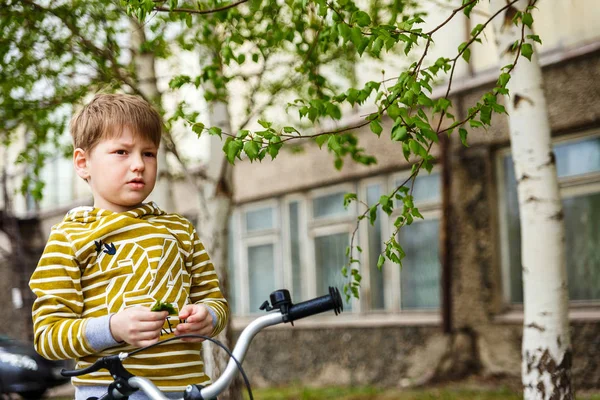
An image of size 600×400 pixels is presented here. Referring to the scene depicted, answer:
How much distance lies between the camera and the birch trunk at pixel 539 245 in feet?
17.3

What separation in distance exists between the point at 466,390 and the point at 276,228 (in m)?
5.28

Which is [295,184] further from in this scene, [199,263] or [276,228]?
[199,263]

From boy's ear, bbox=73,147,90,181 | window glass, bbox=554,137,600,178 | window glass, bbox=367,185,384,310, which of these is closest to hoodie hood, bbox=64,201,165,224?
boy's ear, bbox=73,147,90,181

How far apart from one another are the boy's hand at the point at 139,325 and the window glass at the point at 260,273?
1204 centimetres

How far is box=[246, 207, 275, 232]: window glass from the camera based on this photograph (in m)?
14.1

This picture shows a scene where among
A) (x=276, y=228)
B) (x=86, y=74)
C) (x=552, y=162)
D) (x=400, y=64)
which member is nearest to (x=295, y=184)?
(x=276, y=228)

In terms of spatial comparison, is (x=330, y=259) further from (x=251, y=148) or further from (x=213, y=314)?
(x=213, y=314)

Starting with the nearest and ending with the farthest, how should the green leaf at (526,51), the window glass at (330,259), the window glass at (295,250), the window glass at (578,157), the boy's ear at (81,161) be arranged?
the boy's ear at (81,161) < the green leaf at (526,51) < the window glass at (578,157) < the window glass at (330,259) < the window glass at (295,250)

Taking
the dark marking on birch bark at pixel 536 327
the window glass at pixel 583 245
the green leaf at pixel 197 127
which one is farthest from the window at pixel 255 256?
the green leaf at pixel 197 127

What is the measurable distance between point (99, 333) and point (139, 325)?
0.51 ft

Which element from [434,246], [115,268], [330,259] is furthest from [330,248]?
[115,268]

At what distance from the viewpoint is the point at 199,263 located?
8.32ft

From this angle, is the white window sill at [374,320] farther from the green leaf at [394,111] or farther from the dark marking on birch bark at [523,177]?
the green leaf at [394,111]

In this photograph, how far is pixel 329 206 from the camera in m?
13.0
